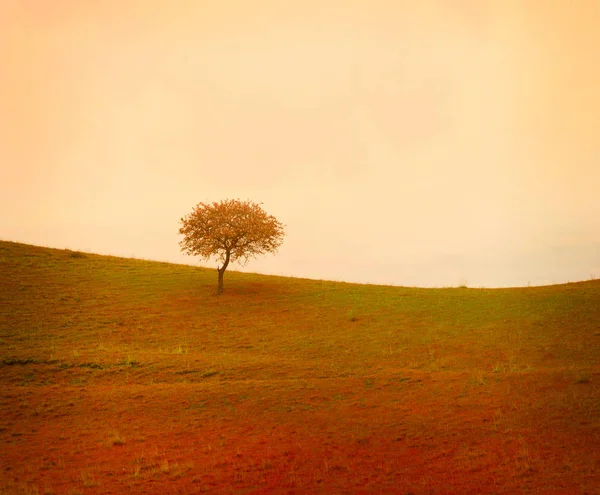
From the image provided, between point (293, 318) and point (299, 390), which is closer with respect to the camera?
point (299, 390)

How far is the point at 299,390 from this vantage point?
74.6 ft

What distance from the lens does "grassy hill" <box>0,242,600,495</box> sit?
48.4 feet

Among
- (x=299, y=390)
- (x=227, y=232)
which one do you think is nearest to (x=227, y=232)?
(x=227, y=232)

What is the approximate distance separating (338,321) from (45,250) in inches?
1429

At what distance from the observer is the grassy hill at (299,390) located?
1475 cm

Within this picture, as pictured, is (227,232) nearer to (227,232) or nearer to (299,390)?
(227,232)

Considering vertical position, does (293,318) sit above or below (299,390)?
above

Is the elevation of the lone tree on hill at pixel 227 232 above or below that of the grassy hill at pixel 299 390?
above

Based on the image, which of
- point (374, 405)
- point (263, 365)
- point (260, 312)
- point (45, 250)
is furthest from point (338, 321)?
point (45, 250)

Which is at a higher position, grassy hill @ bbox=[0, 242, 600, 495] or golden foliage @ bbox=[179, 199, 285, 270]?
golden foliage @ bbox=[179, 199, 285, 270]

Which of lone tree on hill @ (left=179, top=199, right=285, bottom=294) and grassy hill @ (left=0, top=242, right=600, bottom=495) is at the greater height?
lone tree on hill @ (left=179, top=199, right=285, bottom=294)

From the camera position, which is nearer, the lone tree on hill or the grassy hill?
the grassy hill

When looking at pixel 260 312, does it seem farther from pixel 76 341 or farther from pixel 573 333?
pixel 573 333

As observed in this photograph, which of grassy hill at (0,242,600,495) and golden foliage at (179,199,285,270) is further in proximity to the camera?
golden foliage at (179,199,285,270)
